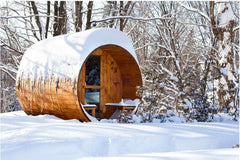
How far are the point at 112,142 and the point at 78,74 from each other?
2724 mm

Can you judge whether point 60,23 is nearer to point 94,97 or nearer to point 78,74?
point 94,97

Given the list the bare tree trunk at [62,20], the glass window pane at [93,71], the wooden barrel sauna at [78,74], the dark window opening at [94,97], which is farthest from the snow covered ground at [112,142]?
the bare tree trunk at [62,20]

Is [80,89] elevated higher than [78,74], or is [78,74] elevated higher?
[78,74]

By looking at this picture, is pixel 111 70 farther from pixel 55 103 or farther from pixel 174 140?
pixel 174 140

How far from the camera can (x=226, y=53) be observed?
27.5ft

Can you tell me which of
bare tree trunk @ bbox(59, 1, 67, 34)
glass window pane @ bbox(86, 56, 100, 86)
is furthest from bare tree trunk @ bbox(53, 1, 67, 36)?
glass window pane @ bbox(86, 56, 100, 86)

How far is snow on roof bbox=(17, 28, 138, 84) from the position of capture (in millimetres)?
6387

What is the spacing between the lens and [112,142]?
366 cm

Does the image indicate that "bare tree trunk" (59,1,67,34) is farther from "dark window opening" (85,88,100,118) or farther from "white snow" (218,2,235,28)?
"white snow" (218,2,235,28)

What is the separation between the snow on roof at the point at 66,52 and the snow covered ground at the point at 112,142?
2289mm

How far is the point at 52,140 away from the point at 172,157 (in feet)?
4.65

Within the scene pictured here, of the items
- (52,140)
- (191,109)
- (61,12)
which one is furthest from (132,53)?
(61,12)

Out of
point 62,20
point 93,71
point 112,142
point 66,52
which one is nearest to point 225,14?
point 93,71

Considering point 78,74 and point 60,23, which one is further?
point 60,23
